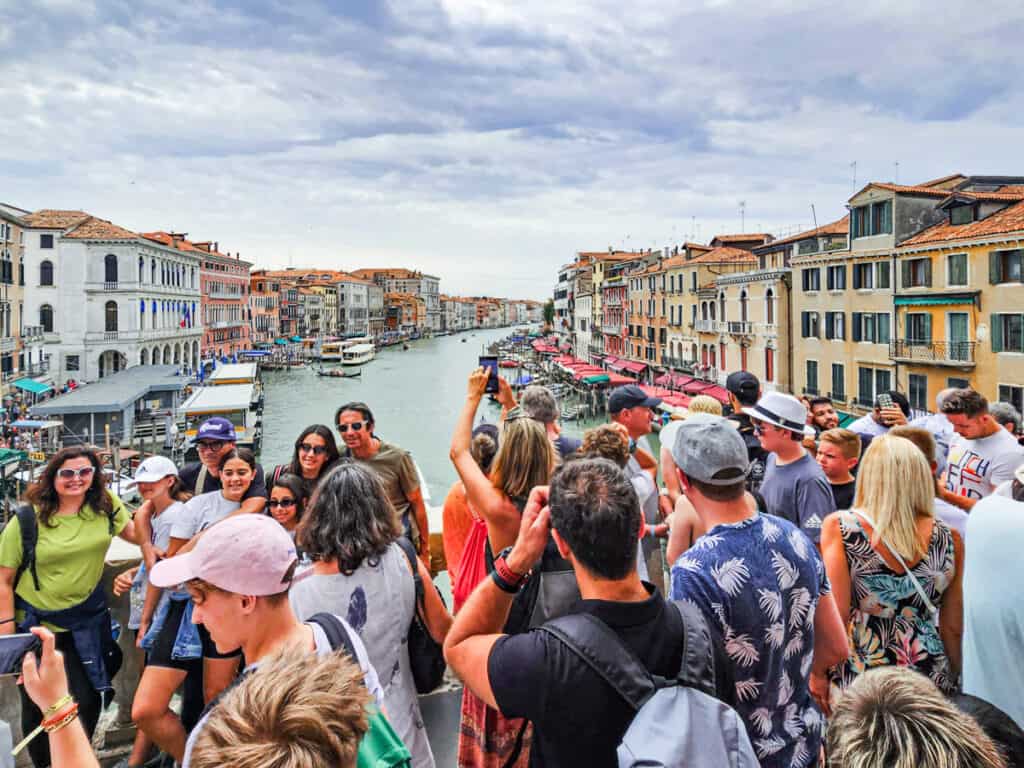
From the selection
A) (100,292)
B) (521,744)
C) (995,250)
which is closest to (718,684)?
(521,744)

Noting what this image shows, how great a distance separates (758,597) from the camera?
1.64m

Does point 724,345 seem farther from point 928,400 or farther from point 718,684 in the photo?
point 718,684

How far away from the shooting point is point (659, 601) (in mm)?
1387

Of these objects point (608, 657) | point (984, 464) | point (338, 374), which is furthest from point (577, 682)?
point (338, 374)

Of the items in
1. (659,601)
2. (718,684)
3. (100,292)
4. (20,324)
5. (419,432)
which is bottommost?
(419,432)

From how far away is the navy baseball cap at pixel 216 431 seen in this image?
3.12 metres

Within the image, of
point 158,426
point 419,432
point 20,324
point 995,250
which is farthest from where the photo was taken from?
point 419,432

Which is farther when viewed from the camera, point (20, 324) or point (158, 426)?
point (20, 324)

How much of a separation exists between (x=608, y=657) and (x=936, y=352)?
64.8 ft

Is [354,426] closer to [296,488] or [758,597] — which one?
[296,488]

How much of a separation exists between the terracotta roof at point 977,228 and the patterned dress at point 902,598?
16.9 m

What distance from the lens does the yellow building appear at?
15730 millimetres

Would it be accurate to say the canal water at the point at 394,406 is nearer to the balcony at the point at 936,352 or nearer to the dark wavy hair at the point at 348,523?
the balcony at the point at 936,352

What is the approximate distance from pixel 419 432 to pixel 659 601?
32.3 meters
